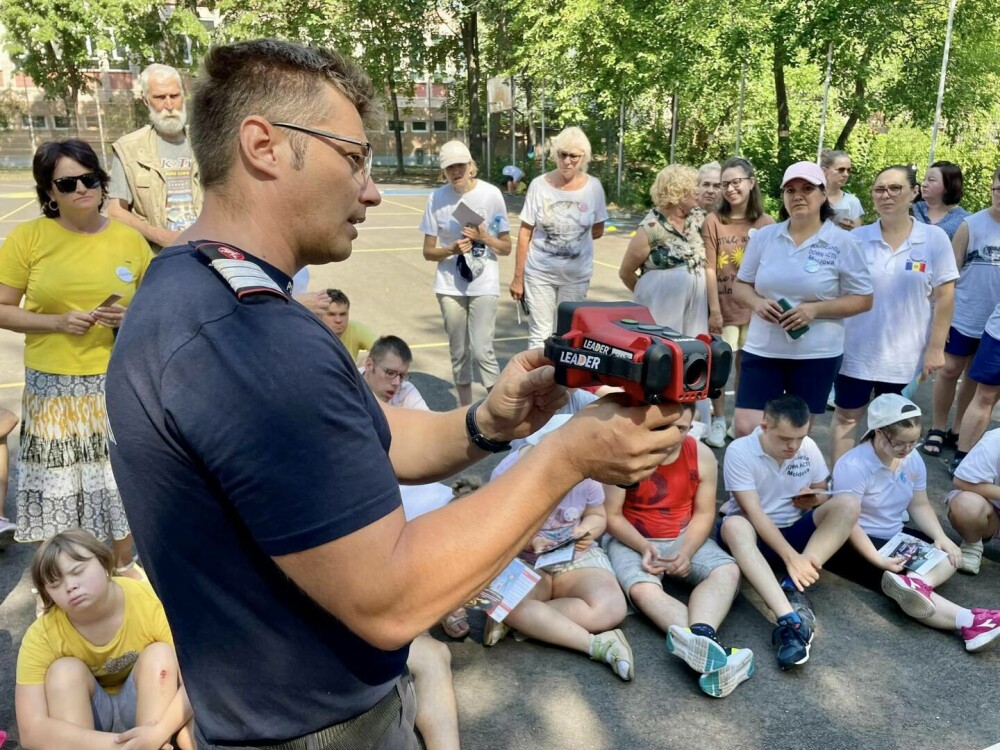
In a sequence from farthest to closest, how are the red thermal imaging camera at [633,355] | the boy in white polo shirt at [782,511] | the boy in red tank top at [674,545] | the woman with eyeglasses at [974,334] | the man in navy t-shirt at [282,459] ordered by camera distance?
the woman with eyeglasses at [974,334] → the boy in white polo shirt at [782,511] → the boy in red tank top at [674,545] → the red thermal imaging camera at [633,355] → the man in navy t-shirt at [282,459]

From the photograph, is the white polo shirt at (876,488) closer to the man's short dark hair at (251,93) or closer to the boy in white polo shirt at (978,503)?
the boy in white polo shirt at (978,503)

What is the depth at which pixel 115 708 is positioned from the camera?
9.96ft

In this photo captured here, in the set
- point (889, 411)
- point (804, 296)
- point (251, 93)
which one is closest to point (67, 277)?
point (251, 93)

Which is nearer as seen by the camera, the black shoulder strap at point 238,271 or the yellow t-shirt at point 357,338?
the black shoulder strap at point 238,271

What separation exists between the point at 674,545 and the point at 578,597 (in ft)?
1.99

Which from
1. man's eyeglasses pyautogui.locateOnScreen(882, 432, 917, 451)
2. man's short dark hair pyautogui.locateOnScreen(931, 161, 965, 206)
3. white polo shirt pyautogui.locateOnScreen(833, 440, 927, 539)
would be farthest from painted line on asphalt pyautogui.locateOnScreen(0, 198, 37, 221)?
man's eyeglasses pyautogui.locateOnScreen(882, 432, 917, 451)

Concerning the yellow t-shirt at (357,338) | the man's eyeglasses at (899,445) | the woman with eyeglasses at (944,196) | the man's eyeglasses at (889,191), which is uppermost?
the man's eyeglasses at (889,191)

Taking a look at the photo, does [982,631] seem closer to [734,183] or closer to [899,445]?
[899,445]

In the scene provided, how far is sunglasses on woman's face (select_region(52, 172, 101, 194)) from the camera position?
12.2 feet

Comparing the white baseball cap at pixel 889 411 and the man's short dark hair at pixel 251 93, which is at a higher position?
the man's short dark hair at pixel 251 93

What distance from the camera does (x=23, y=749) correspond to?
9.57ft

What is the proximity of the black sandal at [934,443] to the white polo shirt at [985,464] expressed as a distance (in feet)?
4.99

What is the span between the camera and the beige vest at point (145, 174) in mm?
4539

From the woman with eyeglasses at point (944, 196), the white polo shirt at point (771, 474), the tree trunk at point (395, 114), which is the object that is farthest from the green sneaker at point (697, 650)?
the tree trunk at point (395, 114)
